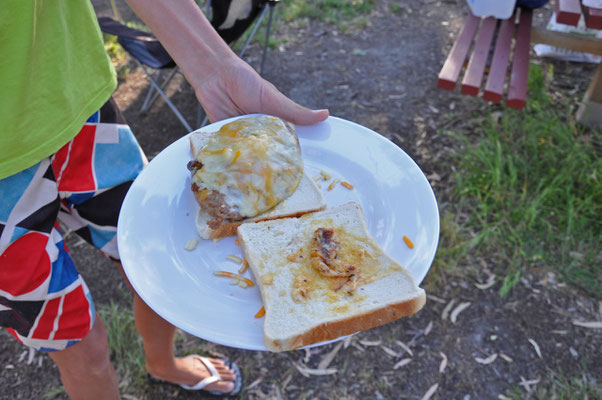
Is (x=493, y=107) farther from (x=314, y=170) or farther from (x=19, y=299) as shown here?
(x=19, y=299)

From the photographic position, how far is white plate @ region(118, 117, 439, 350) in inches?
62.1

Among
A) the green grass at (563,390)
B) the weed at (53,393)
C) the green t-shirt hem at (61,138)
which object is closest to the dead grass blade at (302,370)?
the green grass at (563,390)

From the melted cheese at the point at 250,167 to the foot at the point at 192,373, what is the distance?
1189 mm

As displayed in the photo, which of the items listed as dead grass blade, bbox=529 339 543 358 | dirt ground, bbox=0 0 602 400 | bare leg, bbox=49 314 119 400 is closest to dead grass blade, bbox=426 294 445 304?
dirt ground, bbox=0 0 602 400

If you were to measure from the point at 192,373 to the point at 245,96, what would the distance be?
64.5 inches

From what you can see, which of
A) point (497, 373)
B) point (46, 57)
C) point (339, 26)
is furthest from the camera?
point (339, 26)

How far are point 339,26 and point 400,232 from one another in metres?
4.96

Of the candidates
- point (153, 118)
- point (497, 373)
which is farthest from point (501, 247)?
point (153, 118)

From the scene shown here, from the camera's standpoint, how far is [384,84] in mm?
5090

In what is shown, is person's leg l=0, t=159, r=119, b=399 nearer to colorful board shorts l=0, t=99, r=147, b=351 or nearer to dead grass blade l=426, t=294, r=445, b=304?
colorful board shorts l=0, t=99, r=147, b=351

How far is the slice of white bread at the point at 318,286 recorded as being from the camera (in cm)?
158

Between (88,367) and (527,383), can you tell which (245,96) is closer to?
(88,367)

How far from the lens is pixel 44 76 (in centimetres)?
164

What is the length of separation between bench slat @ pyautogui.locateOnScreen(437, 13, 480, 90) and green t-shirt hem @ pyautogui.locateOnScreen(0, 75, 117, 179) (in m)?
2.54
